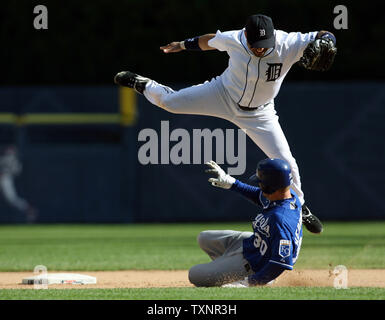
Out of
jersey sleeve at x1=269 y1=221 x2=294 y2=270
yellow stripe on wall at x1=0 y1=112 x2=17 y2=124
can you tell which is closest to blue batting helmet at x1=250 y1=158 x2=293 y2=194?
jersey sleeve at x1=269 y1=221 x2=294 y2=270

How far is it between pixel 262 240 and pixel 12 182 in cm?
1115

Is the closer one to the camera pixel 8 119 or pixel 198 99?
pixel 198 99

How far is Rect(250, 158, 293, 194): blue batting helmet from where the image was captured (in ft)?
19.5

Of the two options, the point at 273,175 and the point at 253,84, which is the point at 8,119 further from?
the point at 273,175

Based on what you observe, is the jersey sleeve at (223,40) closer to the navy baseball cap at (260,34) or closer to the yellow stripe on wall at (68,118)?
the navy baseball cap at (260,34)

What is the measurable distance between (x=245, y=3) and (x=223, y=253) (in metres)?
11.9


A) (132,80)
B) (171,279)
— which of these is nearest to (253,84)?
(132,80)

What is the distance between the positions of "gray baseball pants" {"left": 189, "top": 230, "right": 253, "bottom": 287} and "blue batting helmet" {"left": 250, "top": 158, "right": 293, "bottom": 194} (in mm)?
569

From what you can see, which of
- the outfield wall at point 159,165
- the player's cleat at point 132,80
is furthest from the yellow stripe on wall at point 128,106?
the player's cleat at point 132,80

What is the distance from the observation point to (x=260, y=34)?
6.80 metres

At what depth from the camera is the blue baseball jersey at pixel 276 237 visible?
19.3ft

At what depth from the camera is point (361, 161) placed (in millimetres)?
16547

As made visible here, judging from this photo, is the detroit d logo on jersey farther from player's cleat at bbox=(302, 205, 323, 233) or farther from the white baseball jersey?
player's cleat at bbox=(302, 205, 323, 233)
